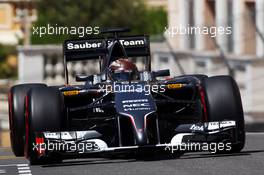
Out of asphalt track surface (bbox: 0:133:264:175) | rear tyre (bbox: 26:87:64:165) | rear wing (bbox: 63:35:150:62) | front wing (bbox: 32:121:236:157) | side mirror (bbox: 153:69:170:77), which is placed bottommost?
asphalt track surface (bbox: 0:133:264:175)

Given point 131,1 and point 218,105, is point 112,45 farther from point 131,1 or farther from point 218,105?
point 131,1

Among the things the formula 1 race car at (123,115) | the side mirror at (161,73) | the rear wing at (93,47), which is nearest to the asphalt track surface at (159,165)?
the formula 1 race car at (123,115)

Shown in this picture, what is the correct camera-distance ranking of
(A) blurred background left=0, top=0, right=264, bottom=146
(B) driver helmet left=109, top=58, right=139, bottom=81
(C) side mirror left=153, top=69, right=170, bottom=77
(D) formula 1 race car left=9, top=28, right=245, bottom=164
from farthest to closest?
(A) blurred background left=0, top=0, right=264, bottom=146
(C) side mirror left=153, top=69, right=170, bottom=77
(B) driver helmet left=109, top=58, right=139, bottom=81
(D) formula 1 race car left=9, top=28, right=245, bottom=164

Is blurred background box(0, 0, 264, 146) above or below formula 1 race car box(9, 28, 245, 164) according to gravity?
above

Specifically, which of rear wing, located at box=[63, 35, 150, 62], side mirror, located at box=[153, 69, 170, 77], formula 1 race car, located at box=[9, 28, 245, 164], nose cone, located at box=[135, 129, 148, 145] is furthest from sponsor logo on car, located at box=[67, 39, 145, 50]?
nose cone, located at box=[135, 129, 148, 145]

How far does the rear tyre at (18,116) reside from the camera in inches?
539

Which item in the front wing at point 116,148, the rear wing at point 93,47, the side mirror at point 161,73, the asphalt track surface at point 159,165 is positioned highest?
the rear wing at point 93,47

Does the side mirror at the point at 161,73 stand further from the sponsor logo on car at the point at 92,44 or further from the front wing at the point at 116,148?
the front wing at the point at 116,148

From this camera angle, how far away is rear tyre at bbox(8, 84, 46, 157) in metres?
13.7

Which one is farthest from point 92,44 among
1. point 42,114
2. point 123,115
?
point 42,114

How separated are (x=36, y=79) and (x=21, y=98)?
1387 centimetres

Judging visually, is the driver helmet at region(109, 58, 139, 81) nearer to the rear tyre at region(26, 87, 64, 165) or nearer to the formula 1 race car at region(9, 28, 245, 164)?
the formula 1 race car at region(9, 28, 245, 164)

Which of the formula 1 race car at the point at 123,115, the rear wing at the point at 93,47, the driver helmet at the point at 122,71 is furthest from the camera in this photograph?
the rear wing at the point at 93,47

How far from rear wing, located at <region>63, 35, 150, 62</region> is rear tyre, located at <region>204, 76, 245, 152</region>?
2582 millimetres
